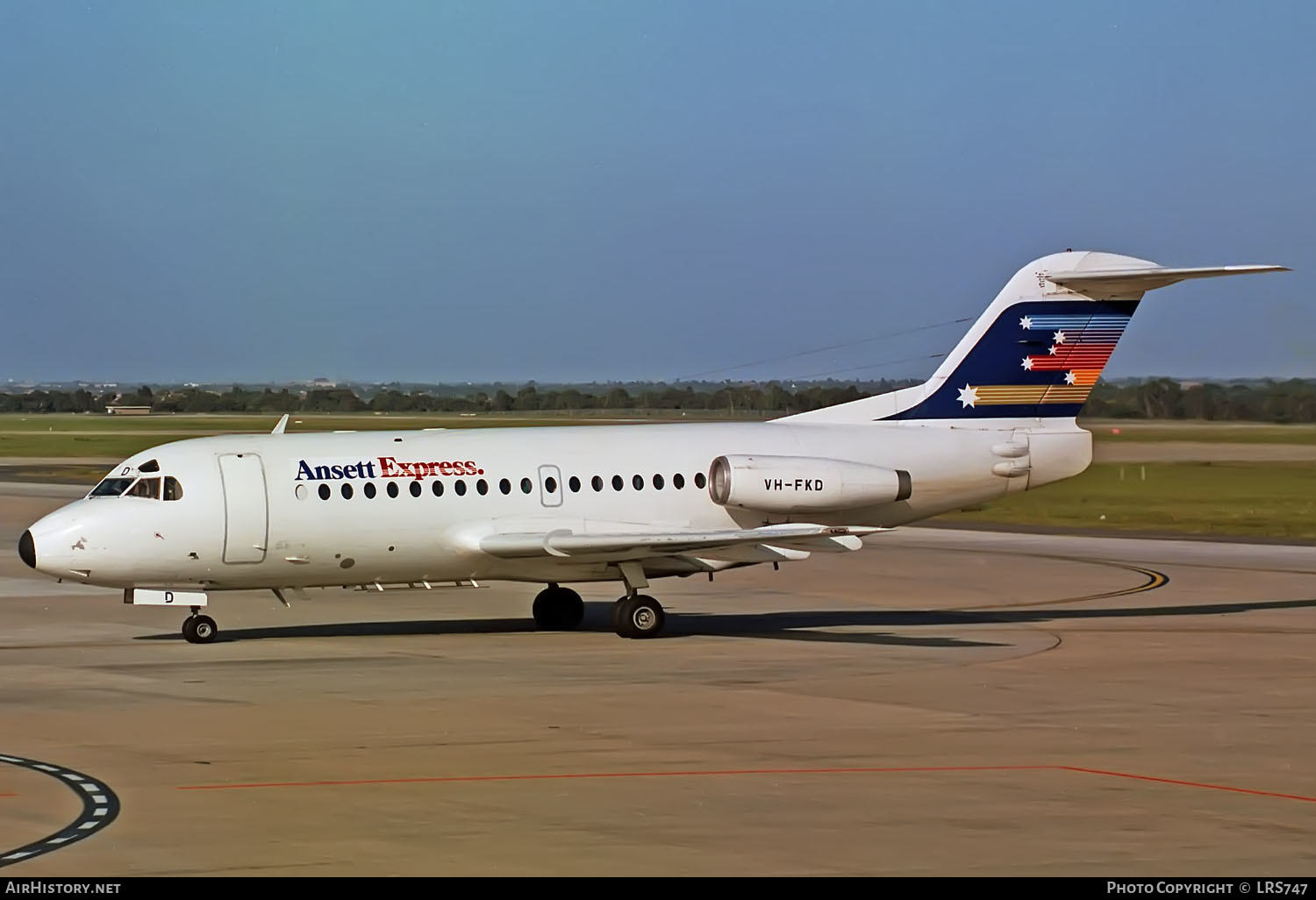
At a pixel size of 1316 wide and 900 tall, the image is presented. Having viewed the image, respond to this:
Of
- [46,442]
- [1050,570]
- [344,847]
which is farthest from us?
[46,442]

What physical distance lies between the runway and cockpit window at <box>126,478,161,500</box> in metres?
2.21

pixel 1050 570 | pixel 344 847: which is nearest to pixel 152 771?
pixel 344 847

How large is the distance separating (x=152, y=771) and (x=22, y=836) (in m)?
2.99

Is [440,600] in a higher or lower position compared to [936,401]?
lower

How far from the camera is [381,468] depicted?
28.4 metres

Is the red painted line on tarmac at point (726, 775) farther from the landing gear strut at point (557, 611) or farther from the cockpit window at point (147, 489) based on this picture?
the landing gear strut at point (557, 611)

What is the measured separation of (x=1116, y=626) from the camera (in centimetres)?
3006

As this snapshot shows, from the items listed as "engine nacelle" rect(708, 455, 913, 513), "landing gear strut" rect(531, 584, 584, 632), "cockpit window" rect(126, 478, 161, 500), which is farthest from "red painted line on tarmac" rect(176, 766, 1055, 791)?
"landing gear strut" rect(531, 584, 584, 632)

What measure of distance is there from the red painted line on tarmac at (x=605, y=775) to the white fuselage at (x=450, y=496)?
11.2m

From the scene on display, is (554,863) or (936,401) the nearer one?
(554,863)

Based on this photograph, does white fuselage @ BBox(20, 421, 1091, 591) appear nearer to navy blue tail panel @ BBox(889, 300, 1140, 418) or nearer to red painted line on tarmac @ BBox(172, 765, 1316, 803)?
navy blue tail panel @ BBox(889, 300, 1140, 418)

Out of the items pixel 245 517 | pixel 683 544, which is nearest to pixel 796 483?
pixel 683 544

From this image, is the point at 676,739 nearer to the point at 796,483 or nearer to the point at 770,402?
the point at 796,483
